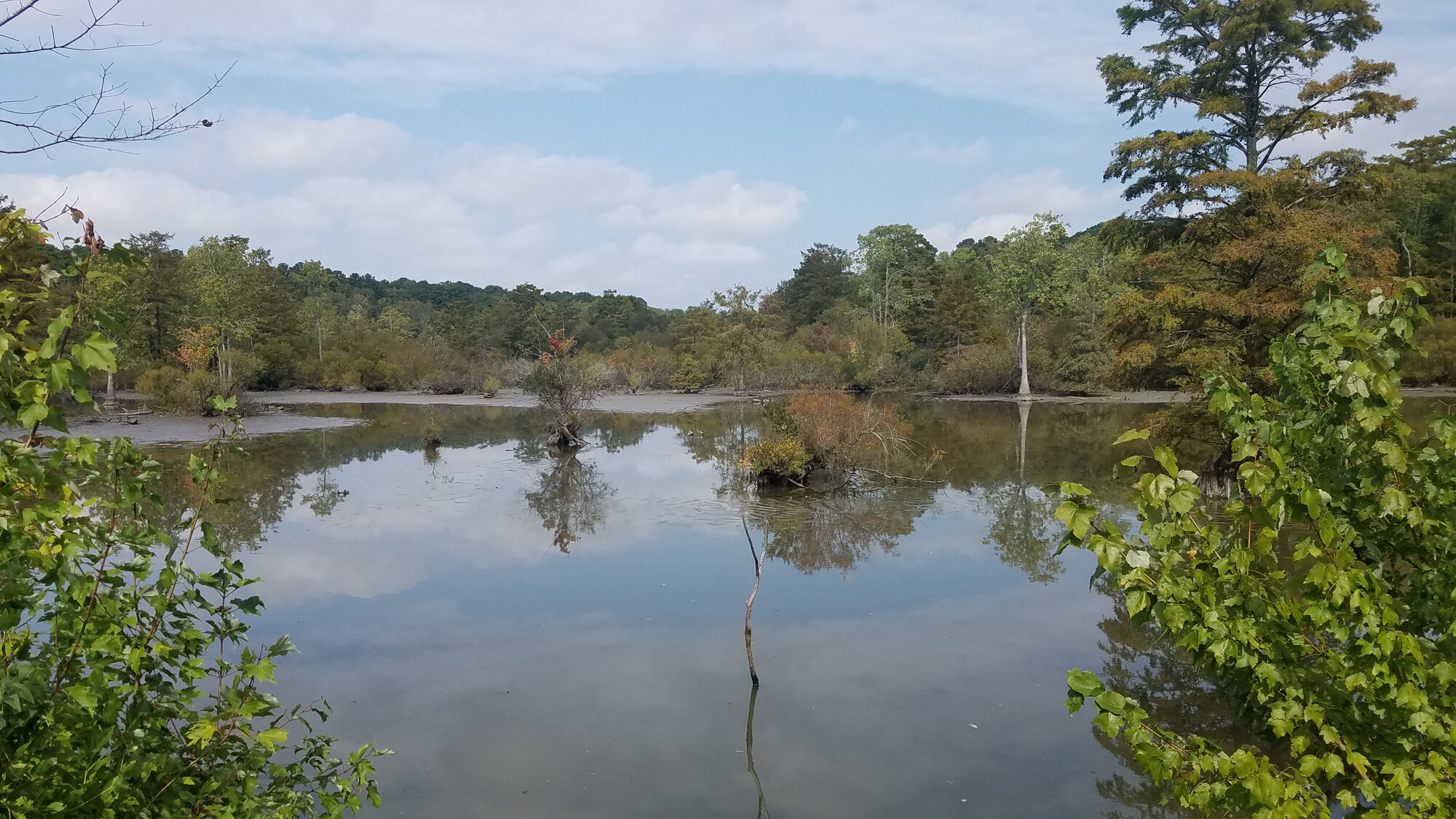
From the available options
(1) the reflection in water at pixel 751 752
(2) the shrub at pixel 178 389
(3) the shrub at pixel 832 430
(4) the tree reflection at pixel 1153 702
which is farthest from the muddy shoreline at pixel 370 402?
(1) the reflection in water at pixel 751 752

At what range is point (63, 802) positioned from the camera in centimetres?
221

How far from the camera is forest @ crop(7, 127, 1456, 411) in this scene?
13391 millimetres

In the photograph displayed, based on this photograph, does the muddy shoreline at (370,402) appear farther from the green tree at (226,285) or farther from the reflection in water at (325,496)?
the reflection in water at (325,496)

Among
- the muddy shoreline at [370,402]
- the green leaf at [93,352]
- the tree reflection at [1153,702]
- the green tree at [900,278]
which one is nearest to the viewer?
the green leaf at [93,352]

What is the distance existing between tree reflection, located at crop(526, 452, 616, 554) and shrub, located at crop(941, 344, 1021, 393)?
2867 centimetres

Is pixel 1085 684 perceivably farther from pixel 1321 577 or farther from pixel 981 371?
pixel 981 371

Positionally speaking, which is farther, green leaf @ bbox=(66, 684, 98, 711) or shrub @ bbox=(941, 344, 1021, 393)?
shrub @ bbox=(941, 344, 1021, 393)

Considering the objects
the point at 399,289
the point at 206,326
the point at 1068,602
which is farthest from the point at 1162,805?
the point at 399,289

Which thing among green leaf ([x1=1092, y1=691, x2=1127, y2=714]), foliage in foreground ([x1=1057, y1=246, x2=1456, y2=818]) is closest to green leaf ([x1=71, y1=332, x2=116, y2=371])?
foliage in foreground ([x1=1057, y1=246, x2=1456, y2=818])

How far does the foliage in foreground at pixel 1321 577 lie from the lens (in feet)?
6.97

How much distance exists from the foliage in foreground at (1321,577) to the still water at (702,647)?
2962mm

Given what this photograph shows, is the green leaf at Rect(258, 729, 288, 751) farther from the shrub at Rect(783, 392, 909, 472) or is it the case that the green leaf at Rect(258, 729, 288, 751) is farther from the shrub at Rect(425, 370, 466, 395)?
the shrub at Rect(425, 370, 466, 395)

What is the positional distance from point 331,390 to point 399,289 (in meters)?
59.0

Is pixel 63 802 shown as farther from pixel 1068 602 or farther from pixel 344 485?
pixel 344 485
